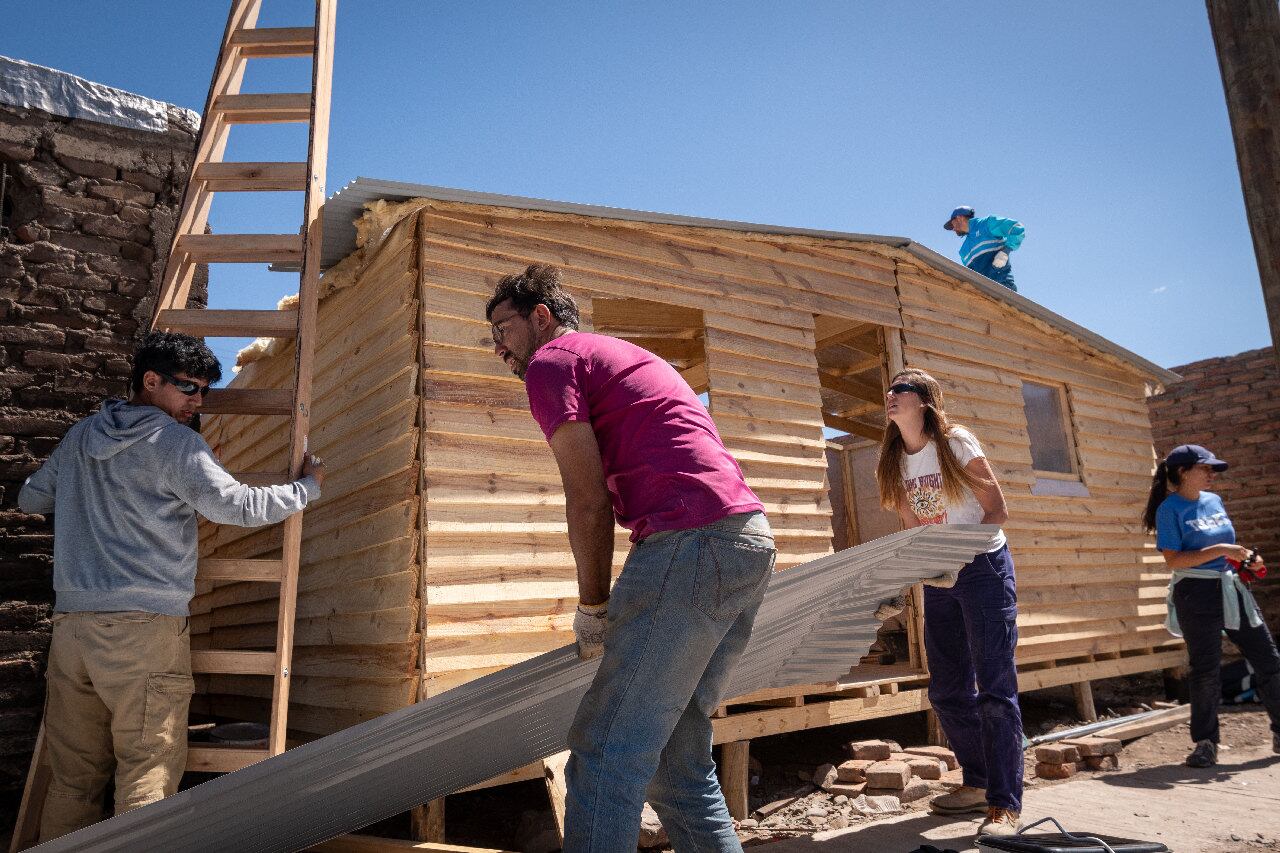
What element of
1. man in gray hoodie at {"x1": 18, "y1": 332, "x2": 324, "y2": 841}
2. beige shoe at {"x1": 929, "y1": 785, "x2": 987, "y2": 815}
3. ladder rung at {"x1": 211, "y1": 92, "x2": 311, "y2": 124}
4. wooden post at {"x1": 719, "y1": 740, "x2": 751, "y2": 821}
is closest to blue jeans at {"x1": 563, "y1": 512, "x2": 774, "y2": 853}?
man in gray hoodie at {"x1": 18, "y1": 332, "x2": 324, "y2": 841}

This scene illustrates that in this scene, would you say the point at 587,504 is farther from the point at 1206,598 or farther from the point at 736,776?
the point at 1206,598

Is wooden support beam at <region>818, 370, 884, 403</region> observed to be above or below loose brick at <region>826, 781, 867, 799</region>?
above

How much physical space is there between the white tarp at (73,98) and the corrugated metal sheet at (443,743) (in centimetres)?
470

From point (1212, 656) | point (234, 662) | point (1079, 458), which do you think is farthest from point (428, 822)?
point (1079, 458)

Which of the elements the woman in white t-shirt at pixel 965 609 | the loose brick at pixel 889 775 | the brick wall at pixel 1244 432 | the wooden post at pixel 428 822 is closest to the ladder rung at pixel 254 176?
the woman in white t-shirt at pixel 965 609

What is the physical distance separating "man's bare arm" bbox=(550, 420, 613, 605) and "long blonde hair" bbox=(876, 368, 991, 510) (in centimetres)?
249

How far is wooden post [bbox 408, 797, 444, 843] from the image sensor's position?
447 cm

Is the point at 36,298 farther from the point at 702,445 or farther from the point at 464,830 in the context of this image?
the point at 702,445

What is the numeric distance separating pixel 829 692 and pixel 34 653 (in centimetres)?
516

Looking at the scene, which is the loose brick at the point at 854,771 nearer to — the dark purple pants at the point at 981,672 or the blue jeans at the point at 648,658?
the dark purple pants at the point at 981,672

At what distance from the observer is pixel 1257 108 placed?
2.39 metres

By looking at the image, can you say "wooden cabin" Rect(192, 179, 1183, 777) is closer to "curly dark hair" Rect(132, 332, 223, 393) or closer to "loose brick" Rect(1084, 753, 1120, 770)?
"loose brick" Rect(1084, 753, 1120, 770)

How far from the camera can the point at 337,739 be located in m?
2.35

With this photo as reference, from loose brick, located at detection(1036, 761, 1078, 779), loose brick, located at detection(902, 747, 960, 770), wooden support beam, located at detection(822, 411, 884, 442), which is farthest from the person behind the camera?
wooden support beam, located at detection(822, 411, 884, 442)
